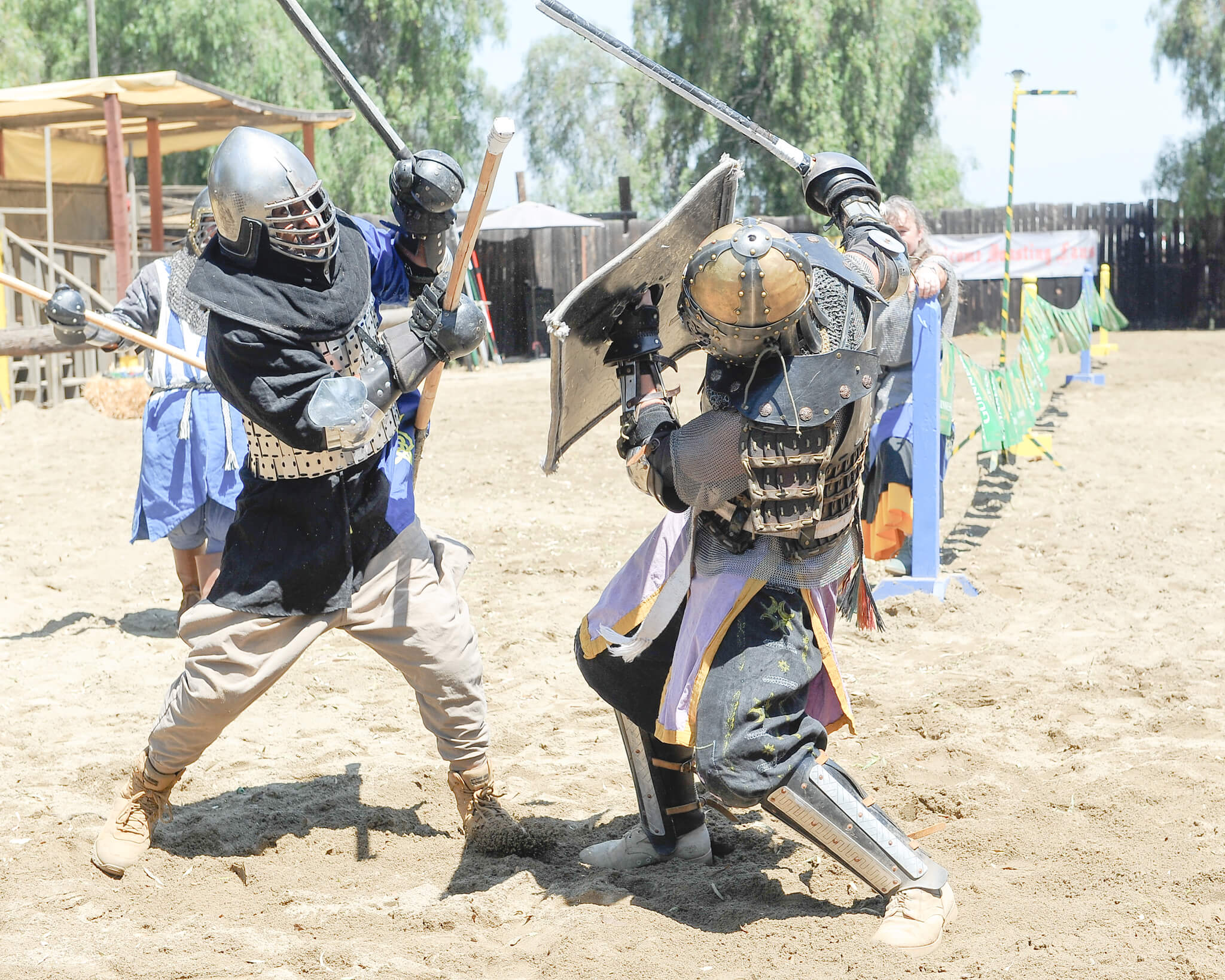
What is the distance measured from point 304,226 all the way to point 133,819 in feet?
5.05

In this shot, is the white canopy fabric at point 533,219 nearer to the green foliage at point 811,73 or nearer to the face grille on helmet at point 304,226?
the green foliage at point 811,73

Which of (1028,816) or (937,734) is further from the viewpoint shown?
(937,734)

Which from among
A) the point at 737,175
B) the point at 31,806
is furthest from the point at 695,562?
the point at 31,806

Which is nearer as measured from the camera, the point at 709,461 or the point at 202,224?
the point at 709,461

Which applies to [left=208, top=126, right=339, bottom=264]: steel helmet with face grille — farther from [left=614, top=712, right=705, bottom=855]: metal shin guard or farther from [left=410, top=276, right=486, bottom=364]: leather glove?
[left=614, top=712, right=705, bottom=855]: metal shin guard

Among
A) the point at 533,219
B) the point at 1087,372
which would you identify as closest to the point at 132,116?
the point at 533,219

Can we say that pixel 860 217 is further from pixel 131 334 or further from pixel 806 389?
pixel 131 334

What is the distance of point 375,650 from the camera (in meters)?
3.11

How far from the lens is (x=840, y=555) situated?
272cm

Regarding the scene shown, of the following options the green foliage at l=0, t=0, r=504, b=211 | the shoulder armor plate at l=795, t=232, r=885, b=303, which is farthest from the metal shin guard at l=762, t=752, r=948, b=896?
the green foliage at l=0, t=0, r=504, b=211

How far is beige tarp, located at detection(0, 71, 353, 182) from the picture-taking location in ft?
35.8

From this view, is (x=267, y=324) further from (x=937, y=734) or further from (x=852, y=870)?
(x=937, y=734)

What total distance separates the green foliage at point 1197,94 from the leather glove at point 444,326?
20.1 m

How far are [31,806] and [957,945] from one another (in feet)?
8.25
